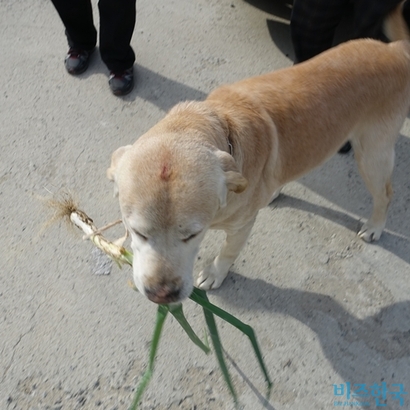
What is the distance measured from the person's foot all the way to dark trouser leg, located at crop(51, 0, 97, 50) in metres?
0.04

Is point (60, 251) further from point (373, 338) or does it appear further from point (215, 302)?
point (373, 338)

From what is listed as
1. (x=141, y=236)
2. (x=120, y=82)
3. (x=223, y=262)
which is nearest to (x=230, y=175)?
(x=141, y=236)

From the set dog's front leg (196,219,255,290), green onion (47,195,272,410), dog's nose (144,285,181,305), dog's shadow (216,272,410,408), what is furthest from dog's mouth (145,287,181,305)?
dog's shadow (216,272,410,408)

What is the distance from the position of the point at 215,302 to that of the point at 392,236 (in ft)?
4.35

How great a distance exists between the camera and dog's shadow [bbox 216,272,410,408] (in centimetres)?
240

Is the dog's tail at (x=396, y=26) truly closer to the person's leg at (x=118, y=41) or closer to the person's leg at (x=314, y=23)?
the person's leg at (x=314, y=23)

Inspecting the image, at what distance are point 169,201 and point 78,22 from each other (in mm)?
2542

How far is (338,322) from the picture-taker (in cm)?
253

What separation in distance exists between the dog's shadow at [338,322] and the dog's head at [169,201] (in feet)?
3.25

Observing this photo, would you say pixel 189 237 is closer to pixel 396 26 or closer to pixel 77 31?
pixel 396 26

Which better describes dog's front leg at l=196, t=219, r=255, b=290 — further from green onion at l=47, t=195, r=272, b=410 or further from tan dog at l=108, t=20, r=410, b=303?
green onion at l=47, t=195, r=272, b=410

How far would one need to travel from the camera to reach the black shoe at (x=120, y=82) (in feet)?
11.5

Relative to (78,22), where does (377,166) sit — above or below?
below

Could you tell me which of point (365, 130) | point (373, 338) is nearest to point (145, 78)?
point (365, 130)
